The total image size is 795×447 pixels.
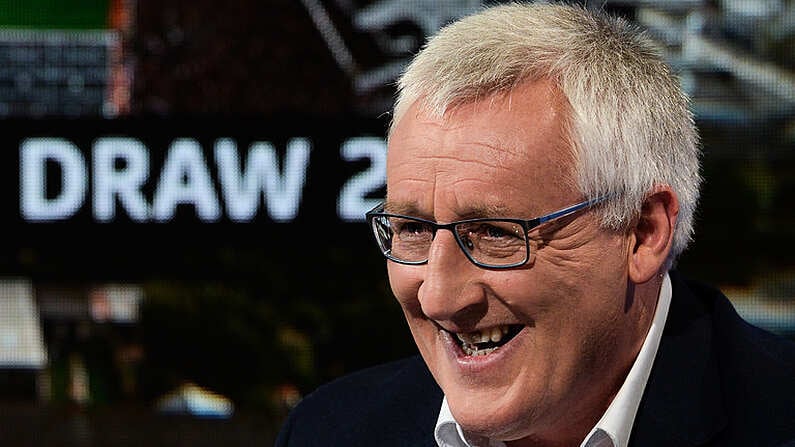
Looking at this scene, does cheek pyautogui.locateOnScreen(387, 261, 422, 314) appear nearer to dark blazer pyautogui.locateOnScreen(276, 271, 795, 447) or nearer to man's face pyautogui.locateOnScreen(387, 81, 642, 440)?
man's face pyautogui.locateOnScreen(387, 81, 642, 440)

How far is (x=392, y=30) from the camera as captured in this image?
3.72 meters

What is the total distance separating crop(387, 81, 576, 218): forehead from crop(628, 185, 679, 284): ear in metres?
0.11

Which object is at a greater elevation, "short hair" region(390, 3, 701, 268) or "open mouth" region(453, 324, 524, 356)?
"short hair" region(390, 3, 701, 268)

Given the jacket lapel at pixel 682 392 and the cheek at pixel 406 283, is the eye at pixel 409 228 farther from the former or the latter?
the jacket lapel at pixel 682 392

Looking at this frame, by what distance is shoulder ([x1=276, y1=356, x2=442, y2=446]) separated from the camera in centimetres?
135

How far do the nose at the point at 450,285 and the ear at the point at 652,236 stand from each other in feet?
0.60

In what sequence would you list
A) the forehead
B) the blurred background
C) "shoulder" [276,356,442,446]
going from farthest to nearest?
the blurred background → "shoulder" [276,356,442,446] → the forehead

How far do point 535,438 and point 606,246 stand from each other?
250 millimetres

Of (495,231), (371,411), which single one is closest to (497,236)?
(495,231)

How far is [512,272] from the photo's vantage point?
1.10 m

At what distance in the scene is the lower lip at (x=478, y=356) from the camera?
43.8 inches

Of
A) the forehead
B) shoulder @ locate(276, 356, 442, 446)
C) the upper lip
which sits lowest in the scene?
shoulder @ locate(276, 356, 442, 446)

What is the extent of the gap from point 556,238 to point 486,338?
0.13 metres

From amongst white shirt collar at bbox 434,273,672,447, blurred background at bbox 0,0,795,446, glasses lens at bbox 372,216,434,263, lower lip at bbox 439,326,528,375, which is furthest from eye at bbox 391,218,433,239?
blurred background at bbox 0,0,795,446
